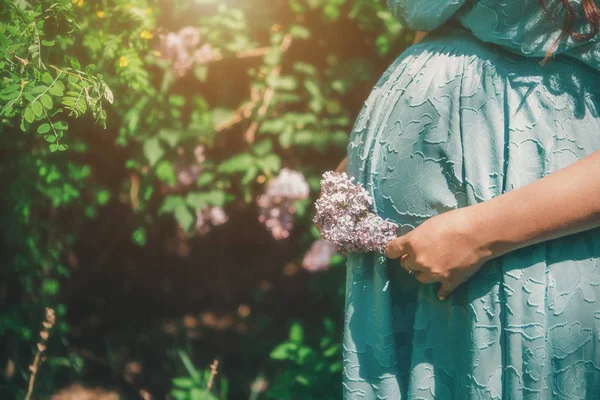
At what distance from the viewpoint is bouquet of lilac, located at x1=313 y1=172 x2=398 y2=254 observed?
114 cm

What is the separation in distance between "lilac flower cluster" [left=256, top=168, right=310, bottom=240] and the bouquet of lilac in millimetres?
828

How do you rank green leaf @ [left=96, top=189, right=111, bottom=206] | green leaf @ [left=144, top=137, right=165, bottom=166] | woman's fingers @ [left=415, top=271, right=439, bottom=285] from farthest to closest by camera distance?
green leaf @ [left=96, top=189, right=111, bottom=206]
green leaf @ [left=144, top=137, right=165, bottom=166]
woman's fingers @ [left=415, top=271, right=439, bottom=285]

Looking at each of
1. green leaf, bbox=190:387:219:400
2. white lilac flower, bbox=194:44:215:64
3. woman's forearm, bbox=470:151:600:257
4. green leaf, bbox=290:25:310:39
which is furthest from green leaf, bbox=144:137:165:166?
woman's forearm, bbox=470:151:600:257

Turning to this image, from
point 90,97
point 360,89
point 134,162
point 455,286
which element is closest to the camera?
point 455,286

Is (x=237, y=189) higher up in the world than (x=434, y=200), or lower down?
higher up

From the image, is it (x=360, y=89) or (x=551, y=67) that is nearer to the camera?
(x=551, y=67)

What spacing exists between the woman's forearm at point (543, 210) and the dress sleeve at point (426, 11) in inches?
17.0

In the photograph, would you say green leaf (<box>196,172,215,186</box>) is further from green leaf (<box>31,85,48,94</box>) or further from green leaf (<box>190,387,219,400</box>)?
green leaf (<box>31,85,48,94</box>)

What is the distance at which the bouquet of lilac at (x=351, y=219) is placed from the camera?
44.9 inches

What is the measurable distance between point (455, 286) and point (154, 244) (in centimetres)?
254

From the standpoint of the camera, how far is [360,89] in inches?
92.1

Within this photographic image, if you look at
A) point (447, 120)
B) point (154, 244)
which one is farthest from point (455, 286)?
point (154, 244)

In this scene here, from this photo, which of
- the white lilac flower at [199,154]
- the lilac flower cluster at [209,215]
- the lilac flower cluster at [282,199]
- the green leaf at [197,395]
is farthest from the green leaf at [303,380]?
the white lilac flower at [199,154]

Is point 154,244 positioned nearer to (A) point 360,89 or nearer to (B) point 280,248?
(B) point 280,248
